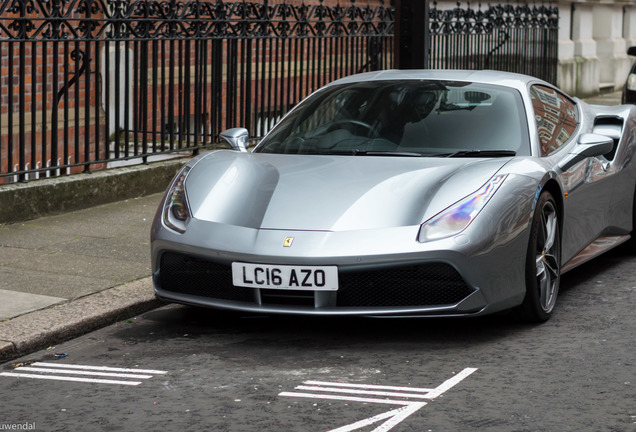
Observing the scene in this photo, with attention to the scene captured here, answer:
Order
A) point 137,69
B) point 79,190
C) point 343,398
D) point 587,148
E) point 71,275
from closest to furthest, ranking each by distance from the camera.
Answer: point 343,398 → point 587,148 → point 71,275 → point 79,190 → point 137,69

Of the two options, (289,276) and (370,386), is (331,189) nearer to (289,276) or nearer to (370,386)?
(289,276)

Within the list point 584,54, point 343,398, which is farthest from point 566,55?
point 343,398

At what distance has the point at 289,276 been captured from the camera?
536cm

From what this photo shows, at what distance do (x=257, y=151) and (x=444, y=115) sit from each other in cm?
109

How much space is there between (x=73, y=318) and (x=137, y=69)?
4.77 meters

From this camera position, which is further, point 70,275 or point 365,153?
point 70,275

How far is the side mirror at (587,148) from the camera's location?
21.6ft

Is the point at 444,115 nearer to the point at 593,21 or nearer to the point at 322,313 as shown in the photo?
the point at 322,313

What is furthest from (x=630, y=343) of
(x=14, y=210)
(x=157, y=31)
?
(x=157, y=31)

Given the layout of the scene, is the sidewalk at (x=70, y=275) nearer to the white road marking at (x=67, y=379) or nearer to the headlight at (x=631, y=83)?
the white road marking at (x=67, y=379)

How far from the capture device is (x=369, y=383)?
4879 mm

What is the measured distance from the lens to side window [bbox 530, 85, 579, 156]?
6.58 meters

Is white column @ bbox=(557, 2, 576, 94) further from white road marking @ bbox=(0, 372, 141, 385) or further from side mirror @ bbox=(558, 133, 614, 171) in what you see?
white road marking @ bbox=(0, 372, 141, 385)

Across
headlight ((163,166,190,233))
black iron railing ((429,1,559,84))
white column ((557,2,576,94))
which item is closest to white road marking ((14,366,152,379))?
headlight ((163,166,190,233))
